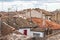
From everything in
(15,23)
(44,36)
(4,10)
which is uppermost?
(4,10)

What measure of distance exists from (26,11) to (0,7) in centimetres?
56

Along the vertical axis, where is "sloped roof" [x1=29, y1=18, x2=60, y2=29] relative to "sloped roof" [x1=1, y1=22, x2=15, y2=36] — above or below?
A: above

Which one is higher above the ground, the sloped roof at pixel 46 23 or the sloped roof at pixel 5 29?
the sloped roof at pixel 46 23

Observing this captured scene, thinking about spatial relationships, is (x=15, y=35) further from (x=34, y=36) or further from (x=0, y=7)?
(x=0, y=7)

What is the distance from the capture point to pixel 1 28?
4012mm

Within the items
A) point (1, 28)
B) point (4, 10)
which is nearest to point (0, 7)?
point (4, 10)

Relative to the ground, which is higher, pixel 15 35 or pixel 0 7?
pixel 0 7

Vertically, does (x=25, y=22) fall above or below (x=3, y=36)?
above

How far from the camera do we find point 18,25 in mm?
4012

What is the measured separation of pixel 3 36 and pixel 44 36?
853mm

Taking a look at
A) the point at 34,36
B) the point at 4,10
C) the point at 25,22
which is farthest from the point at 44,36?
the point at 4,10

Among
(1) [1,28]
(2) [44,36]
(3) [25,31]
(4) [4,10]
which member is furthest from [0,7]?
(2) [44,36]

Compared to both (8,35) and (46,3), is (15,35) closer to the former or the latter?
(8,35)

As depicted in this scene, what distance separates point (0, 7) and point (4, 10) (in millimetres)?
105
